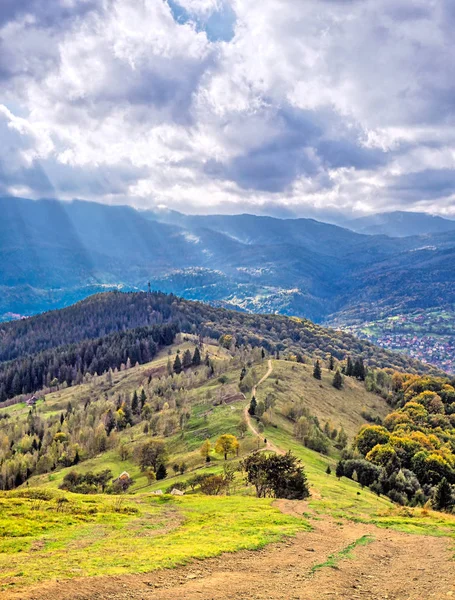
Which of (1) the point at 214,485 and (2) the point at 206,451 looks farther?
(2) the point at 206,451

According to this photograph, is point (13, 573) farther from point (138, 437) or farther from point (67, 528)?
point (138, 437)

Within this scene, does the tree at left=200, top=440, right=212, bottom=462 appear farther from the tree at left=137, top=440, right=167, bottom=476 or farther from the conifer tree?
the conifer tree

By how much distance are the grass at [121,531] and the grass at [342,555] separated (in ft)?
21.2

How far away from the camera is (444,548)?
45.0 metres

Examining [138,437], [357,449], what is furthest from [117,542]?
[138,437]

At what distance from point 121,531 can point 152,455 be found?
7703 centimetres

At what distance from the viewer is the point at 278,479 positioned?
77688 mm

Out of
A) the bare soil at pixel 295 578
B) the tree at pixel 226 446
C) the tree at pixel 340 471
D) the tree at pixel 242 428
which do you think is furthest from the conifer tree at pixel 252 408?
the bare soil at pixel 295 578

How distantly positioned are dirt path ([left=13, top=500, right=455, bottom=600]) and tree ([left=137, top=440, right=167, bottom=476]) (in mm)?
82939

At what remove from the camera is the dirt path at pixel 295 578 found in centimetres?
2939

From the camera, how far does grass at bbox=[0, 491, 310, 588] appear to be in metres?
35.0

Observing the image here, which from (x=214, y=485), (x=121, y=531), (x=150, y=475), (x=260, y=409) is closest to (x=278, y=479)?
(x=214, y=485)

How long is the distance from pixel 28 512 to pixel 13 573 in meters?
23.3

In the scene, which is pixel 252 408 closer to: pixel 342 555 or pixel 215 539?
pixel 215 539
